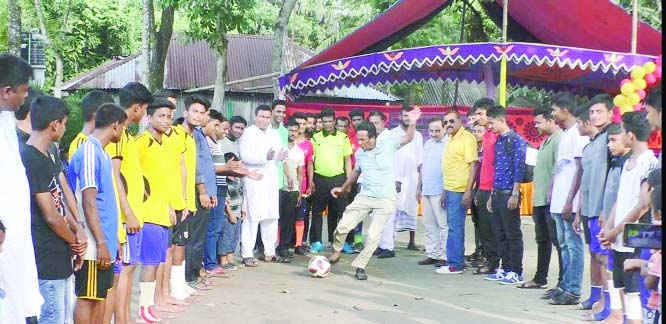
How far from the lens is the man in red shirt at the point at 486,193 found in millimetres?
9195

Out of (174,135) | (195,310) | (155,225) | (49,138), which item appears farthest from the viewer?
(195,310)

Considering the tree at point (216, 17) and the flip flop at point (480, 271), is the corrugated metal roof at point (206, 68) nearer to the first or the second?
the tree at point (216, 17)

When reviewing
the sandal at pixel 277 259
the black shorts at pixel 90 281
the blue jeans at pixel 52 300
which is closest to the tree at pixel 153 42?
the sandal at pixel 277 259

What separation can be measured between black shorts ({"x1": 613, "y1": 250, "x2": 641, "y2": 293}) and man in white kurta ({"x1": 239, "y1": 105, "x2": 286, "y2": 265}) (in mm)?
4921

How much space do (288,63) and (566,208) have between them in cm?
2355

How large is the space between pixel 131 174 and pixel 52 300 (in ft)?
4.45

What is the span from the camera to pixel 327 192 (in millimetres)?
11203

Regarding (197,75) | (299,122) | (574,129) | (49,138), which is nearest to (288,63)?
(197,75)

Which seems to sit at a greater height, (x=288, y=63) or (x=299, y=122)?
(x=288, y=63)

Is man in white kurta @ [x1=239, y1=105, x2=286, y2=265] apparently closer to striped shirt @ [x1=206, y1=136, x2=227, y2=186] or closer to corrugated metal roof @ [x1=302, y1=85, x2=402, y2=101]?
striped shirt @ [x1=206, y1=136, x2=227, y2=186]

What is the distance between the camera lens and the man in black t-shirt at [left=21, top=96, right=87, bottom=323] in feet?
14.5

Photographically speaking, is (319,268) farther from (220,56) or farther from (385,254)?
(220,56)

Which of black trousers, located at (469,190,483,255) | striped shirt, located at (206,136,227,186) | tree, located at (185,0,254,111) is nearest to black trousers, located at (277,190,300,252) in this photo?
striped shirt, located at (206,136,227,186)

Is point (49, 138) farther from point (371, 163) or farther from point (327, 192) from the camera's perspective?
point (327, 192)
